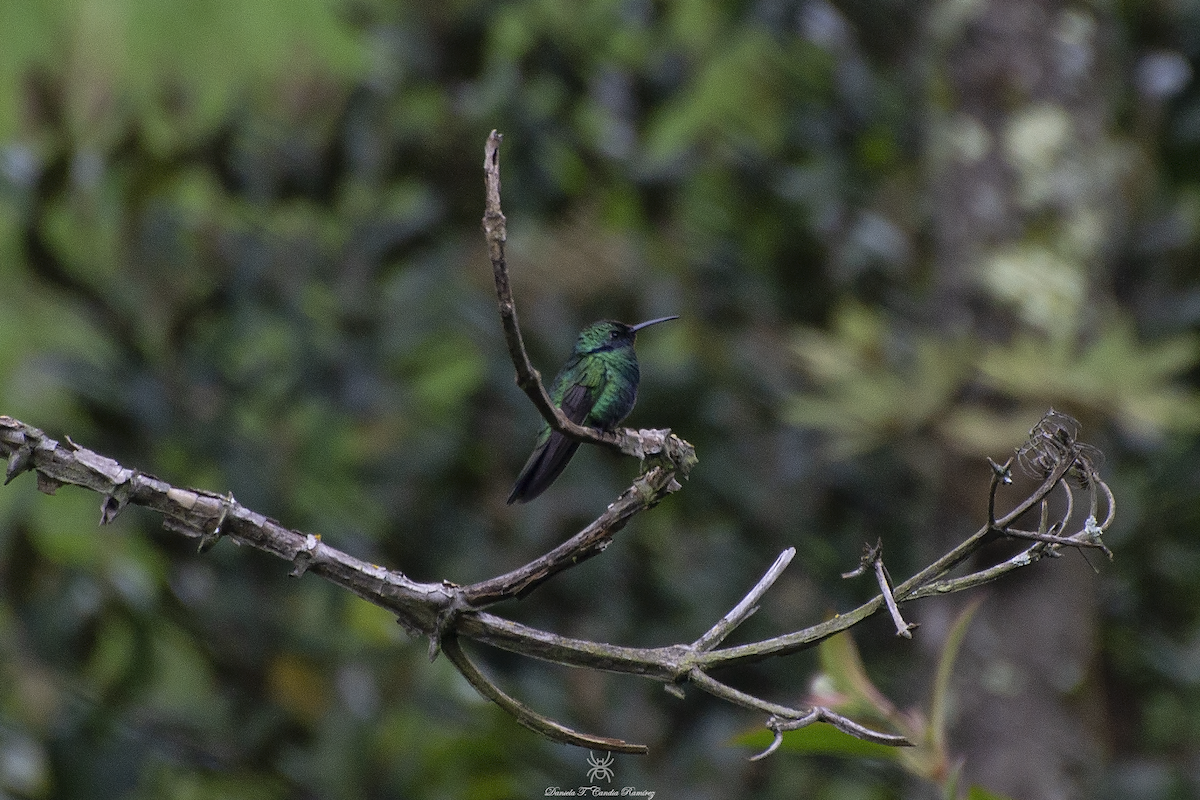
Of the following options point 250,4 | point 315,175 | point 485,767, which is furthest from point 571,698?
point 250,4

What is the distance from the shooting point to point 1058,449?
3.03 ft

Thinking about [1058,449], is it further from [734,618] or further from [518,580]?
[518,580]

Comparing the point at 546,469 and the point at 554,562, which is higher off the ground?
the point at 546,469

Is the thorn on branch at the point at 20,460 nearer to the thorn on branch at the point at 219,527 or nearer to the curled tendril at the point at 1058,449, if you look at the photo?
the thorn on branch at the point at 219,527

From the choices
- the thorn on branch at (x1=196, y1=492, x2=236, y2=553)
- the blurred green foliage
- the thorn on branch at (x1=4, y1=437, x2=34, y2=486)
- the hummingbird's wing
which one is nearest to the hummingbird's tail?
the hummingbird's wing

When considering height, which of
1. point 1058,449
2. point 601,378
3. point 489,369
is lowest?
point 1058,449

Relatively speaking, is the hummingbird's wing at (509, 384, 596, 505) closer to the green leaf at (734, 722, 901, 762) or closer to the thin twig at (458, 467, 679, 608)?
the thin twig at (458, 467, 679, 608)

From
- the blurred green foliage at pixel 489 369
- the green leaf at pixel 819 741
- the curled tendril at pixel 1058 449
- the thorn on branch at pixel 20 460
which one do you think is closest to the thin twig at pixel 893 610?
the curled tendril at pixel 1058 449

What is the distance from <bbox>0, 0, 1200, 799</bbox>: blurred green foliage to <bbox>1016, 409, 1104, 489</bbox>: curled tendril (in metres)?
1.46

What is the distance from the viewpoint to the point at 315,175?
10.8 ft

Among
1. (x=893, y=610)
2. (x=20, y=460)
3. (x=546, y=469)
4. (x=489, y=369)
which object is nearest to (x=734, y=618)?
(x=893, y=610)

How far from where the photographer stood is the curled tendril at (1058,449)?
0.90 metres

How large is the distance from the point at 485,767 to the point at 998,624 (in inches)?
51.2

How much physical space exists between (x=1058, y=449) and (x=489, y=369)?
7.59 ft
